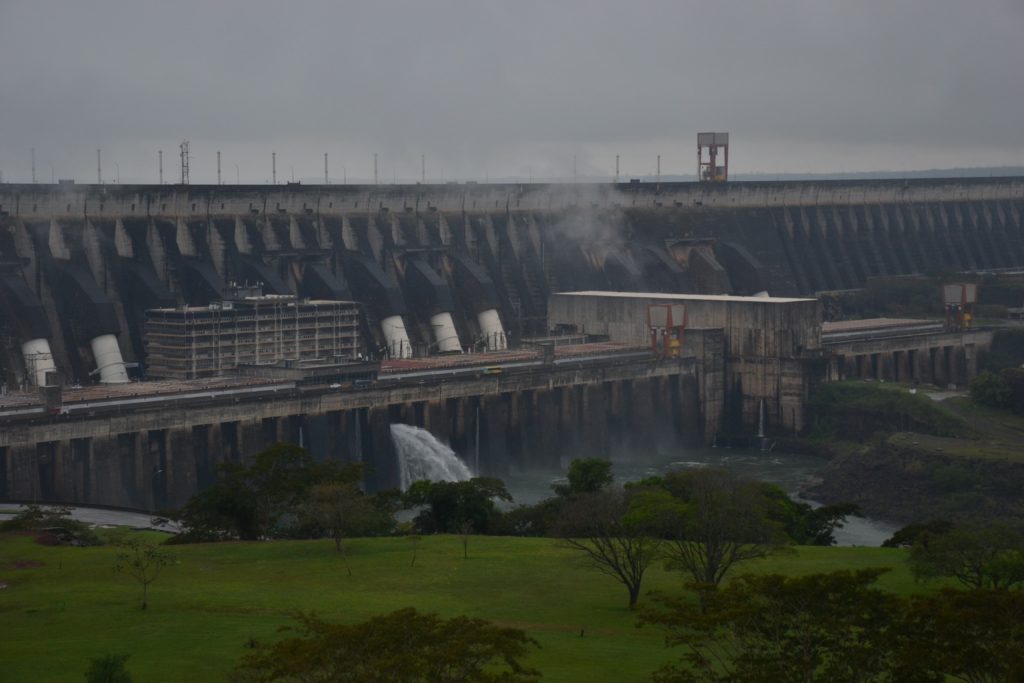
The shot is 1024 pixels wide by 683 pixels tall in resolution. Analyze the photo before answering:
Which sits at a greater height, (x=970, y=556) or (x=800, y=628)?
(x=800, y=628)

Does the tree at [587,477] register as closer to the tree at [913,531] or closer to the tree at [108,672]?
the tree at [913,531]

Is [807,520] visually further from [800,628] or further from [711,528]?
[800,628]

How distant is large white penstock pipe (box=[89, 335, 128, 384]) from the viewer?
90.6 metres

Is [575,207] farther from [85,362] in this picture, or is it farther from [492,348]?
[85,362]

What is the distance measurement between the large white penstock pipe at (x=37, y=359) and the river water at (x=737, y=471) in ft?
79.5

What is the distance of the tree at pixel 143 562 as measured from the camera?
52025 millimetres

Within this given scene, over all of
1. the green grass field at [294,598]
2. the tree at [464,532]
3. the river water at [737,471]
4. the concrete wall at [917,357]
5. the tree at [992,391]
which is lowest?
the river water at [737,471]

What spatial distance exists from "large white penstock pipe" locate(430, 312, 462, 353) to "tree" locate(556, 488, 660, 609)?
55.4 meters

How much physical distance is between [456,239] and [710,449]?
26670 millimetres

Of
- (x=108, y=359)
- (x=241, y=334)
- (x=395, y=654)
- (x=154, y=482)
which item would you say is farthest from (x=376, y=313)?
(x=395, y=654)

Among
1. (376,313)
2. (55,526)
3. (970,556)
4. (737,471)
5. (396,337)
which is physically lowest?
(737,471)

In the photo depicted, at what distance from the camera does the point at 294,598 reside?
5141cm

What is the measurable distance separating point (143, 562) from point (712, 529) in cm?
1750

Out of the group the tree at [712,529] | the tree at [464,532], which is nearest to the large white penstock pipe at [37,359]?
the tree at [464,532]
